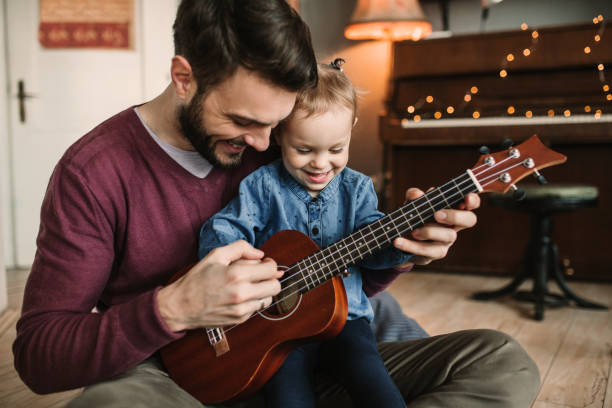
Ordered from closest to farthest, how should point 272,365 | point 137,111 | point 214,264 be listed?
point 214,264
point 272,365
point 137,111

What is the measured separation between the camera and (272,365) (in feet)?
3.73

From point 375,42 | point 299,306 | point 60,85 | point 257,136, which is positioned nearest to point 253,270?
point 299,306

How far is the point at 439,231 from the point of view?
3.54 ft

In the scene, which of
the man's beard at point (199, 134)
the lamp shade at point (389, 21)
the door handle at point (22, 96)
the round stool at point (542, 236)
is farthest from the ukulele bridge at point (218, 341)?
the door handle at point (22, 96)

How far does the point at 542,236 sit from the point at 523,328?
0.54m

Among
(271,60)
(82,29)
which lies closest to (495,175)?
(271,60)

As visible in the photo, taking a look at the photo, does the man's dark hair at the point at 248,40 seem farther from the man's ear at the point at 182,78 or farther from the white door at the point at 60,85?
the white door at the point at 60,85

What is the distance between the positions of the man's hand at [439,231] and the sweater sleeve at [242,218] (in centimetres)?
34

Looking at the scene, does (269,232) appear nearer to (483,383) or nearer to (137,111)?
(137,111)

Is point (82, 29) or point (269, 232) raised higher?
point (82, 29)

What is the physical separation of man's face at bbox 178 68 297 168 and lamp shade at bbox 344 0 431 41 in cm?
250

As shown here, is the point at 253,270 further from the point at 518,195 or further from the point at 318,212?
the point at 518,195

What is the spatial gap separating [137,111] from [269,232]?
1.36ft

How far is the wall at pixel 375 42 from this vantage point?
11.5 ft
